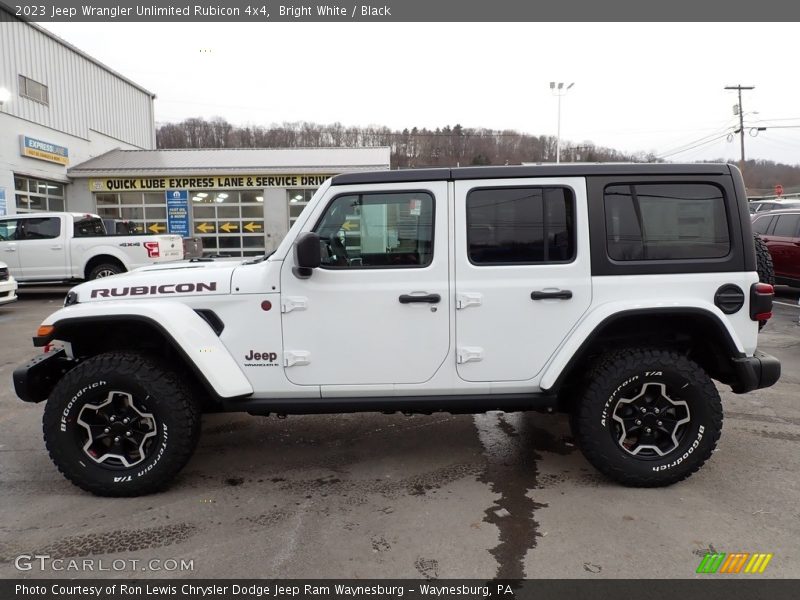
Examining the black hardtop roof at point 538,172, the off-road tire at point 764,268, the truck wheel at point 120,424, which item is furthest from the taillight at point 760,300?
the truck wheel at point 120,424

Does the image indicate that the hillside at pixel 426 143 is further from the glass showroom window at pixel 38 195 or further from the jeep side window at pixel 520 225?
the jeep side window at pixel 520 225

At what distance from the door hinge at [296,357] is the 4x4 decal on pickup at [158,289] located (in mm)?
610

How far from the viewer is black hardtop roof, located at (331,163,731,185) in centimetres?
357

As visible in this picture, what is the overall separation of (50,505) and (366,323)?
7.33ft

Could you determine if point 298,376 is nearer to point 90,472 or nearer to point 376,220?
point 376,220

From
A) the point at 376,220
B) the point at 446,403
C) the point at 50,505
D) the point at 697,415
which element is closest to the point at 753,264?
the point at 697,415

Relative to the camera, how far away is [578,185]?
11.6 feet

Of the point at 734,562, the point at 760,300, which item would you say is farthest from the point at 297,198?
the point at 734,562

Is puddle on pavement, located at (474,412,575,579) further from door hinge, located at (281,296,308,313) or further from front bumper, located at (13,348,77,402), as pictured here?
front bumper, located at (13,348,77,402)

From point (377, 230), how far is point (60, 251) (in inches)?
453

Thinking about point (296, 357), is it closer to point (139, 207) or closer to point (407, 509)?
point (407, 509)

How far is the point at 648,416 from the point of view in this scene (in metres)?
3.57

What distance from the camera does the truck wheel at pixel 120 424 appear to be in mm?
3443

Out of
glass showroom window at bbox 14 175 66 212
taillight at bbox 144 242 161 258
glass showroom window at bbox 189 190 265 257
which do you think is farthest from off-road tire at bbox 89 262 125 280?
glass showroom window at bbox 189 190 265 257
